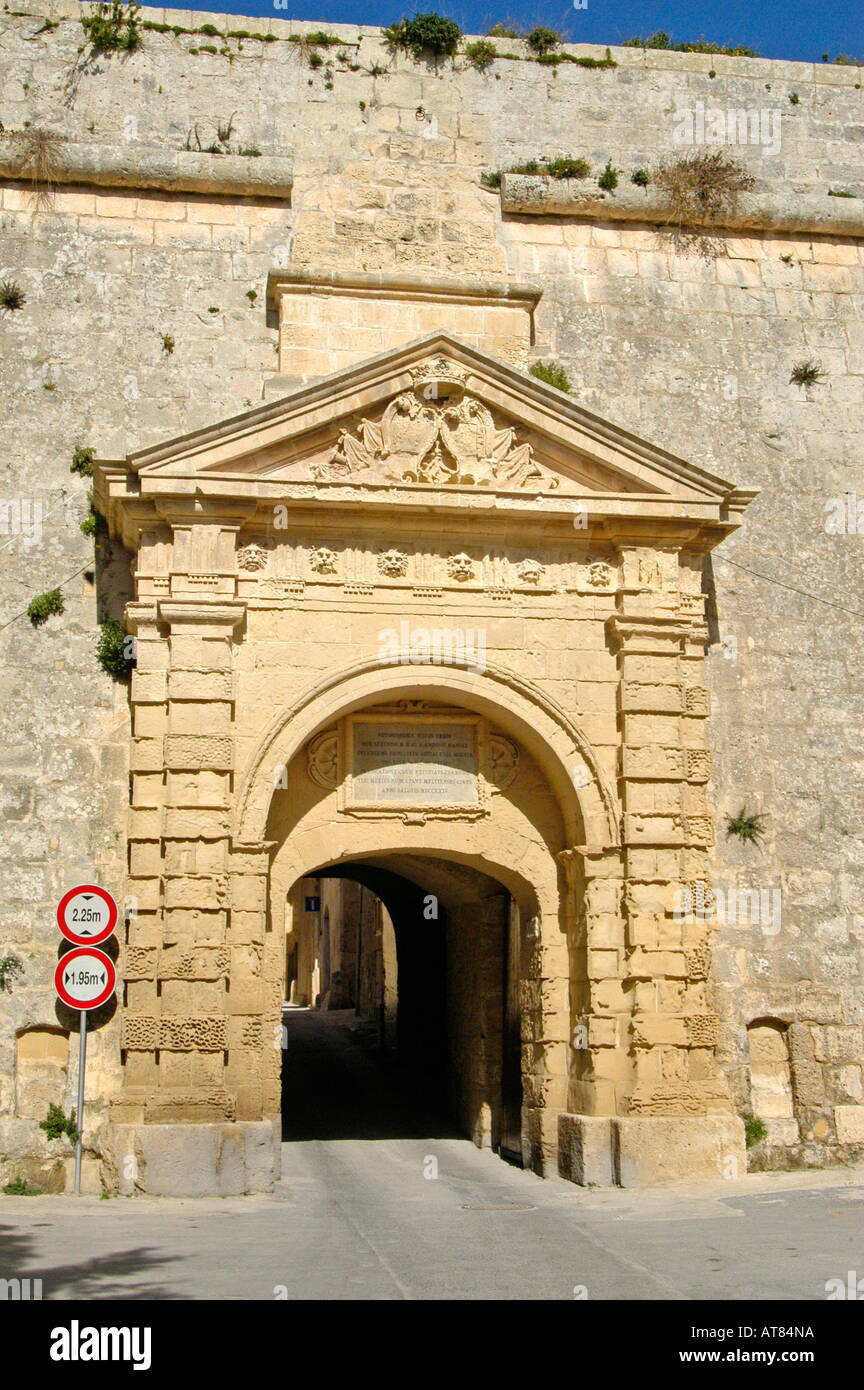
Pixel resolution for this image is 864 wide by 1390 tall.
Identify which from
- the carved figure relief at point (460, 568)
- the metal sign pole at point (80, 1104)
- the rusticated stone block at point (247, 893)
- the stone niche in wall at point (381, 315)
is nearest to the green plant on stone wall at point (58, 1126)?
the metal sign pole at point (80, 1104)

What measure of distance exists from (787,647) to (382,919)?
10877 millimetres

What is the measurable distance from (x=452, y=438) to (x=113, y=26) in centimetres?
518

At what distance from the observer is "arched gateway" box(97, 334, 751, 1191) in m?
9.58

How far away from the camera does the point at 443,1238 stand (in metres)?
7.73

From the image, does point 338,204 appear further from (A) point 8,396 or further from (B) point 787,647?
(B) point 787,647

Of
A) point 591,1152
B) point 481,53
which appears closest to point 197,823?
point 591,1152

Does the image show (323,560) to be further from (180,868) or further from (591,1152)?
(591,1152)

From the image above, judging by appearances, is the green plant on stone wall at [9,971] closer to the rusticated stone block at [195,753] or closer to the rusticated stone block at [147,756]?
the rusticated stone block at [147,756]

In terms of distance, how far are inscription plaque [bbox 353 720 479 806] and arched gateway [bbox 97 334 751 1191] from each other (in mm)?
19

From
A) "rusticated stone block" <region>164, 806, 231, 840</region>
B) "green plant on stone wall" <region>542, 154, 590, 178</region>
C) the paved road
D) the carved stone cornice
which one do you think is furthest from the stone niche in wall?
the paved road

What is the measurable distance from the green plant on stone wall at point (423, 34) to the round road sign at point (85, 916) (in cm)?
820

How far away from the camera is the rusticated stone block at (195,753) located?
31.4ft

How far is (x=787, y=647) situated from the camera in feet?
38.5

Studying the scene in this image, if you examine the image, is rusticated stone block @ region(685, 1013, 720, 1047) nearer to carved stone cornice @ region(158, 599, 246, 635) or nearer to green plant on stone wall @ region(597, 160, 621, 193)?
carved stone cornice @ region(158, 599, 246, 635)
